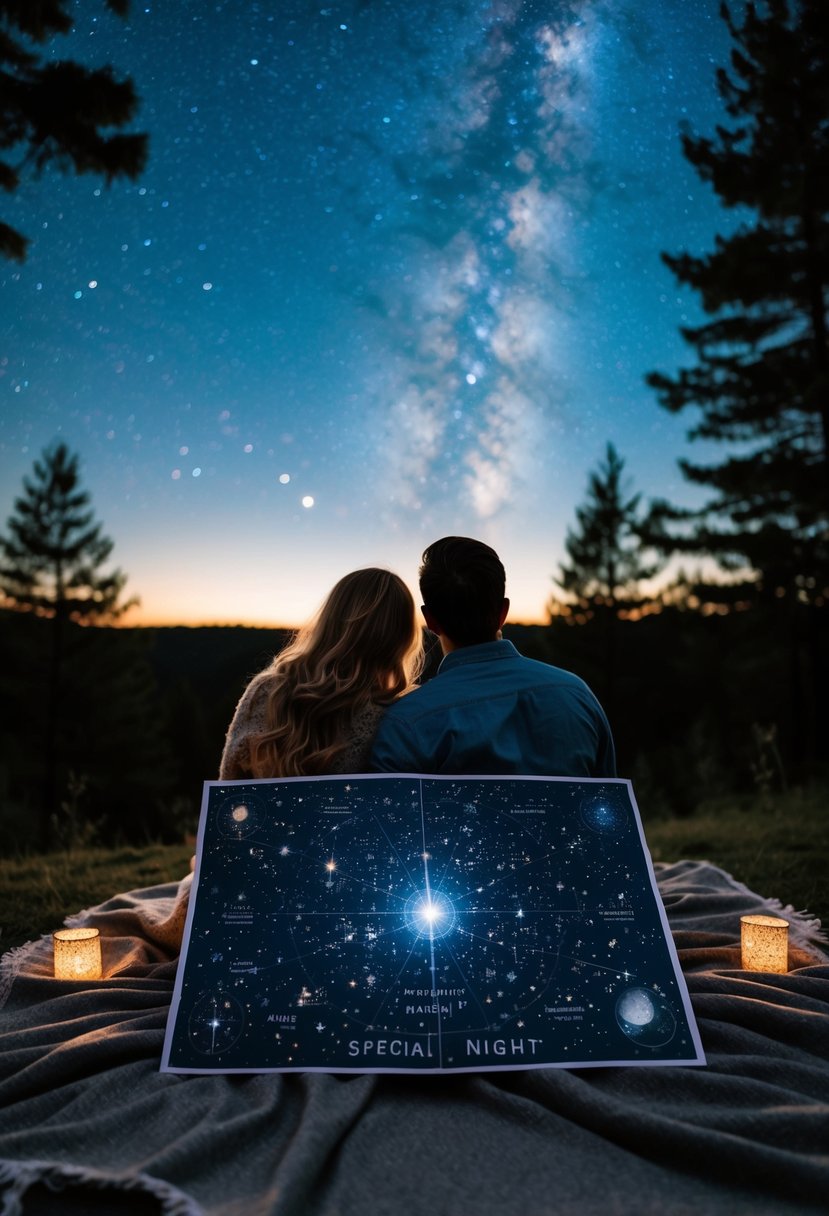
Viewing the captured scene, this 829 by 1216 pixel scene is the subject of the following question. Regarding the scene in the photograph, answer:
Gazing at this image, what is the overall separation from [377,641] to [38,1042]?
1.59 metres

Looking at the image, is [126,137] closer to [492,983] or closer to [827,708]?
[492,983]

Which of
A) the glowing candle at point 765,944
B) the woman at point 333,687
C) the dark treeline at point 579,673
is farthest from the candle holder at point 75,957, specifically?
the dark treeline at point 579,673

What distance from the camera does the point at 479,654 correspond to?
9.32 ft

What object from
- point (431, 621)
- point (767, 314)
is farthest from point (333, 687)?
point (767, 314)

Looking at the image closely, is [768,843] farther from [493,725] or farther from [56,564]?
[56,564]

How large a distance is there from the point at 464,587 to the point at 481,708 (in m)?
0.44

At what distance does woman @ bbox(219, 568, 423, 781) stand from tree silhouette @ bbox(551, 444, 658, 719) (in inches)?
902

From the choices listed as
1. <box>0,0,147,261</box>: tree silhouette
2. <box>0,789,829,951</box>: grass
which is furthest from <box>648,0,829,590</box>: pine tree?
<box>0,0,147,261</box>: tree silhouette

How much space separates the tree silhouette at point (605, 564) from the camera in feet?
82.5

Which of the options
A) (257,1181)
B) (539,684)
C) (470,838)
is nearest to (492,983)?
(470,838)

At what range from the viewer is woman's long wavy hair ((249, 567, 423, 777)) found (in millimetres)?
2678

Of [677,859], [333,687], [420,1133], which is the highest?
[333,687]

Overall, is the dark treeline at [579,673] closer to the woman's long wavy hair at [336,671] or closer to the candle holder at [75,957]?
the woman's long wavy hair at [336,671]

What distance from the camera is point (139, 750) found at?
2567 centimetres
